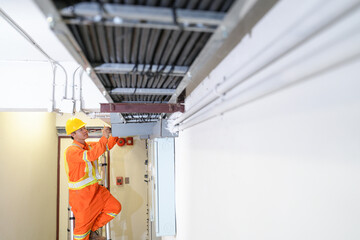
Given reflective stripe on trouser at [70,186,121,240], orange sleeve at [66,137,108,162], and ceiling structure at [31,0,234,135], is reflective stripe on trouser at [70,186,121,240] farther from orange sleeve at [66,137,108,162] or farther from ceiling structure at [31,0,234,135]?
ceiling structure at [31,0,234,135]

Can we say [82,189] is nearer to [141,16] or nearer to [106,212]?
[106,212]

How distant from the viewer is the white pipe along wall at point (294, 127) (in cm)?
48

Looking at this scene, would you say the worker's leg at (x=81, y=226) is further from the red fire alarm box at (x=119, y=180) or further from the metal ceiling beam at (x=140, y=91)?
the red fire alarm box at (x=119, y=180)

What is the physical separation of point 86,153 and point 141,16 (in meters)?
2.14

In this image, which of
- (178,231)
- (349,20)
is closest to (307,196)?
(349,20)

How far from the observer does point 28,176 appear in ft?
10.7

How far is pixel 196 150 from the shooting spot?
1.73 m

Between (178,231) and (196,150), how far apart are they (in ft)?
3.55

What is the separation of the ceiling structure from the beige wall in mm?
2170

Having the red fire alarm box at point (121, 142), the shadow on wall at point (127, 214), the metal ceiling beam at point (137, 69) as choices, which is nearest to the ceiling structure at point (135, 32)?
the metal ceiling beam at point (137, 69)

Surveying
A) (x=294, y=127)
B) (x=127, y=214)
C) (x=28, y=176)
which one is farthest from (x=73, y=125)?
(x=127, y=214)

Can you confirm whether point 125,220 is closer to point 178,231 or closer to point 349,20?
point 178,231

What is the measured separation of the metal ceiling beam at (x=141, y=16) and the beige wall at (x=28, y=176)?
8.50 ft

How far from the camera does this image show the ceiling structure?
2.17ft
